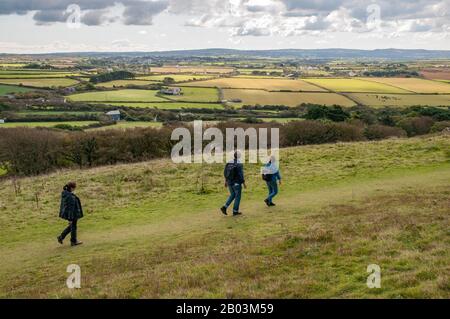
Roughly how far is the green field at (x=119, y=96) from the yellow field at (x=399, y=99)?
39.9 m

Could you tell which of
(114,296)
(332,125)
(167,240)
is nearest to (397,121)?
(332,125)

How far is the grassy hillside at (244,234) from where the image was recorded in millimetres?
9211

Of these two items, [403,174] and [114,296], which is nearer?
[114,296]

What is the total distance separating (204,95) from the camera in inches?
3861

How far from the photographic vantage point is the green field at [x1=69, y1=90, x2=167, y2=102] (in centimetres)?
9042

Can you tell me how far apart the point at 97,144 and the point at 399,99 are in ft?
212

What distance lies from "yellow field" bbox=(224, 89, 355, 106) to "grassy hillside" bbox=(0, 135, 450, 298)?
61656mm

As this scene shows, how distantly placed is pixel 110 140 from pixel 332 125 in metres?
23.5

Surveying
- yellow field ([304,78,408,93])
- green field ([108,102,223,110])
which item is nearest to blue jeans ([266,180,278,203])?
green field ([108,102,223,110])

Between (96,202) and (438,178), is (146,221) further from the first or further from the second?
(438,178)

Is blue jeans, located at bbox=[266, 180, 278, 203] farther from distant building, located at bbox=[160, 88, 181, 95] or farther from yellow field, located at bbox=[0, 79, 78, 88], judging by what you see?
yellow field, located at bbox=[0, 79, 78, 88]

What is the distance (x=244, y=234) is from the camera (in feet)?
45.8

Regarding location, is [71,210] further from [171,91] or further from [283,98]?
[171,91]

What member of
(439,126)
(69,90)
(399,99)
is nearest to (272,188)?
(439,126)
